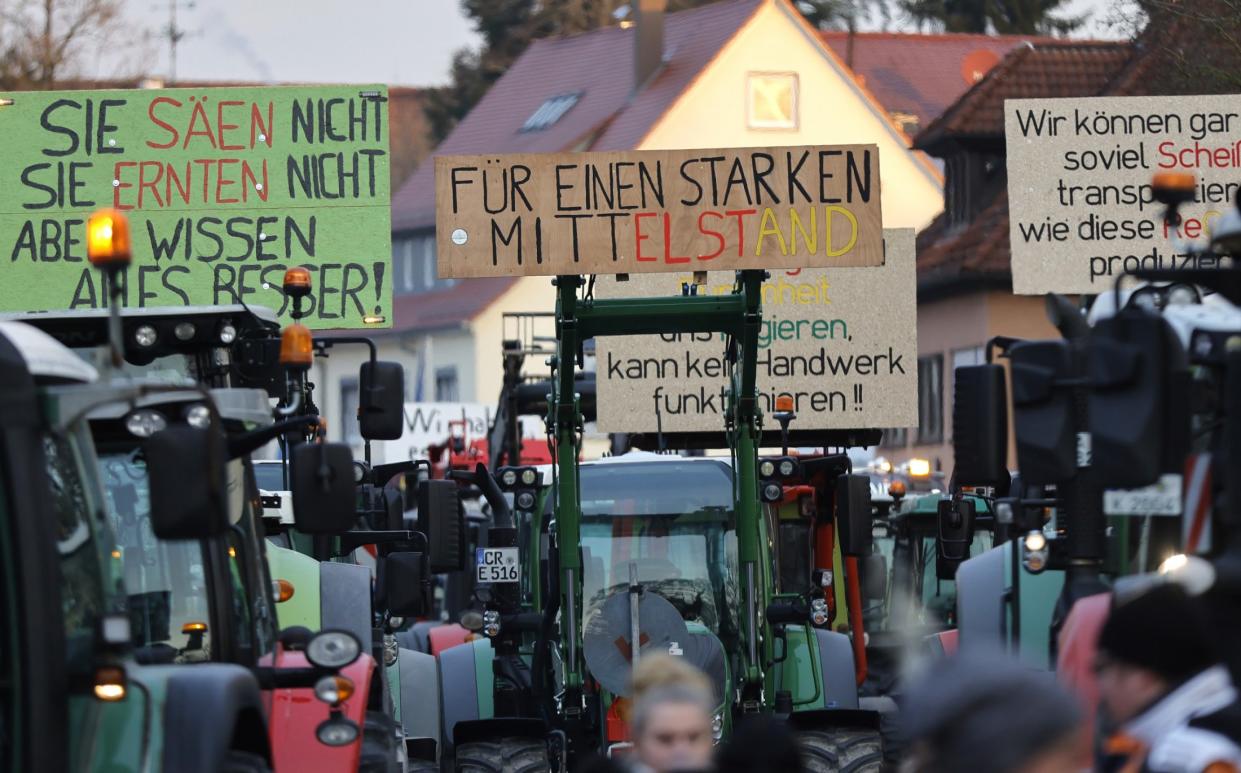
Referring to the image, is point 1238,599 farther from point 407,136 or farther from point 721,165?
point 407,136

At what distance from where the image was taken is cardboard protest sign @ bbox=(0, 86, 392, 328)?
1562 cm

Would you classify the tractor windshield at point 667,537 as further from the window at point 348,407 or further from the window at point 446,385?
the window at point 348,407


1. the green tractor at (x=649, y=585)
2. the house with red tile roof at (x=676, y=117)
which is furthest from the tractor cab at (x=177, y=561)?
the house with red tile roof at (x=676, y=117)

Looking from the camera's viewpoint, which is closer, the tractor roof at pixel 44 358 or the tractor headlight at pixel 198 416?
the tractor roof at pixel 44 358

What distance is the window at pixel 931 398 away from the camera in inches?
1762

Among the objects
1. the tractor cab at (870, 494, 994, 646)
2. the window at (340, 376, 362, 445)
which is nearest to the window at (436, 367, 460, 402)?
the window at (340, 376, 362, 445)

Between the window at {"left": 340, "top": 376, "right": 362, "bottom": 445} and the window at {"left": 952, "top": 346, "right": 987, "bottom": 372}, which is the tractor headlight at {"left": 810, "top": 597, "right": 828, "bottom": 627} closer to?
the window at {"left": 952, "top": 346, "right": 987, "bottom": 372}

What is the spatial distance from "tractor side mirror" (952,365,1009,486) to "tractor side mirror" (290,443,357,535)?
6.18 ft

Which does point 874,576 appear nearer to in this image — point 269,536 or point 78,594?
point 269,536

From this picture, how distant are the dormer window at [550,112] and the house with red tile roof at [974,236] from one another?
641 inches

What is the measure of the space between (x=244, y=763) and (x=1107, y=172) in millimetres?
8992

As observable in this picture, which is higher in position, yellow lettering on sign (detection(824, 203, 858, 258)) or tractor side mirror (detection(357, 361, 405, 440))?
yellow lettering on sign (detection(824, 203, 858, 258))

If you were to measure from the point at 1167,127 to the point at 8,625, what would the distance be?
33.7 feet

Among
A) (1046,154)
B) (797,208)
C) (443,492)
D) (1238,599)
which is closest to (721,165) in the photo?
(797,208)
